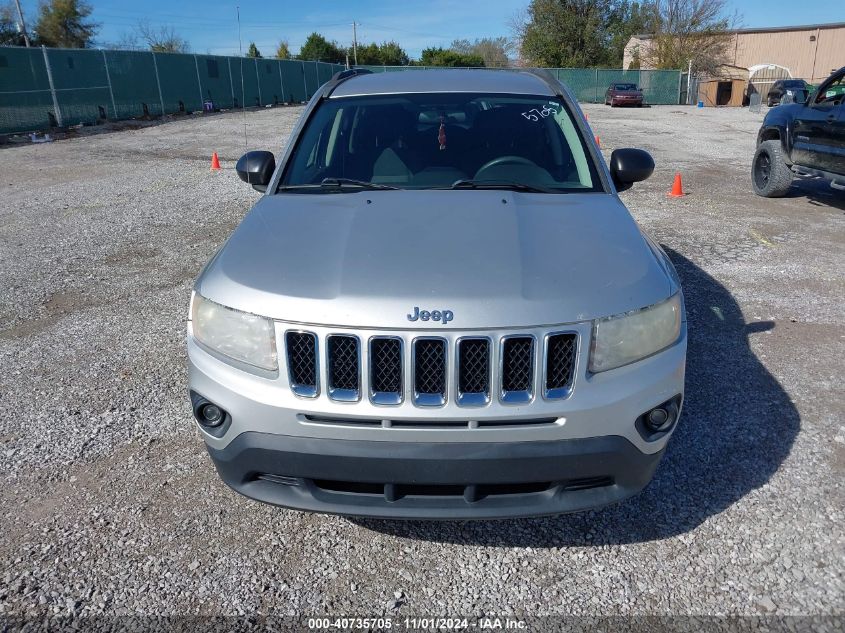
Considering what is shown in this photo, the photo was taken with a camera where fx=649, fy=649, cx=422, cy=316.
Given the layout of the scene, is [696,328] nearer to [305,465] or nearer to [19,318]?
[305,465]

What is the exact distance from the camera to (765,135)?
10000 mm

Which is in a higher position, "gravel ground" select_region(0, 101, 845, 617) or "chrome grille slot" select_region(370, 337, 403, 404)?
"chrome grille slot" select_region(370, 337, 403, 404)

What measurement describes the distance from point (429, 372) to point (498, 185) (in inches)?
55.3

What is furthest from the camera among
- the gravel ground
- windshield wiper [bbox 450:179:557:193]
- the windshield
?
the windshield

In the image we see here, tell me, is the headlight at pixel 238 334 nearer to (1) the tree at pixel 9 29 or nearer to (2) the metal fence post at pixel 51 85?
(2) the metal fence post at pixel 51 85

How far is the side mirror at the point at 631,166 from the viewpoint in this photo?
3.54m

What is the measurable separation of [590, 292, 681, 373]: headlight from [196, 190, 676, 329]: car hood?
41mm

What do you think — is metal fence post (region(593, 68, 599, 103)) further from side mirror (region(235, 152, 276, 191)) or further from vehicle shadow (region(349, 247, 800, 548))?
side mirror (region(235, 152, 276, 191))

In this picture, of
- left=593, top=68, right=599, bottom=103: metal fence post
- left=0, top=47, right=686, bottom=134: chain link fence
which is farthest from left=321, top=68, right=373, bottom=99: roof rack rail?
left=593, top=68, right=599, bottom=103: metal fence post

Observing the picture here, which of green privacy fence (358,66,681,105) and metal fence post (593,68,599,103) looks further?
metal fence post (593,68,599,103)

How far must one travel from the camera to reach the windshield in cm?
335

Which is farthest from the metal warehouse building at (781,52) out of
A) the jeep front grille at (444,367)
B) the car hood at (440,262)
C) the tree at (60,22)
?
the jeep front grille at (444,367)

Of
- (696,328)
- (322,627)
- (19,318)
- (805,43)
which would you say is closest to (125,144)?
(19,318)

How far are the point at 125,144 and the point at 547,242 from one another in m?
17.5
